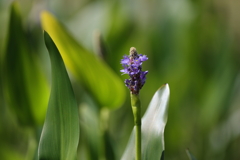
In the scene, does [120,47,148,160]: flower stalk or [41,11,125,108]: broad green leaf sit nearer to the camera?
[120,47,148,160]: flower stalk

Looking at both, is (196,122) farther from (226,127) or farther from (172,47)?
(172,47)

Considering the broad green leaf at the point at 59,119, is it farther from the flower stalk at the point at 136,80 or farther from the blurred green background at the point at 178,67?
the blurred green background at the point at 178,67

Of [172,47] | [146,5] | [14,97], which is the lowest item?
[14,97]

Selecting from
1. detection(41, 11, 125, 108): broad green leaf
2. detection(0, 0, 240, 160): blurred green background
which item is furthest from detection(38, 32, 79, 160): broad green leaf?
detection(0, 0, 240, 160): blurred green background

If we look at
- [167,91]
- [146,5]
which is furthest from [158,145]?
[146,5]

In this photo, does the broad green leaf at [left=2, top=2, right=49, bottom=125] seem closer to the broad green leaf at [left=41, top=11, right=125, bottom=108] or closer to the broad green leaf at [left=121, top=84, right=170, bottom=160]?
the broad green leaf at [left=41, top=11, right=125, bottom=108]

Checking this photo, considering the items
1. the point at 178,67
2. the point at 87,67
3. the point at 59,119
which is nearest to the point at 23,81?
the point at 87,67

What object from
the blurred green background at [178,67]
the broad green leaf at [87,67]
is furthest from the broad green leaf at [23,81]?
the blurred green background at [178,67]
